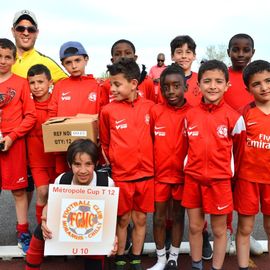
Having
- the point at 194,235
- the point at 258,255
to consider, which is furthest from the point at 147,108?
the point at 258,255

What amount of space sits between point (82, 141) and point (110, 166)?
0.46 metres

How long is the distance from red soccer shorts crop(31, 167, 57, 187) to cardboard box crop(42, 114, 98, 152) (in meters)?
0.61

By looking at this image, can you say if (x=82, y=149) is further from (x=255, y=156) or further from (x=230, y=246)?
(x=230, y=246)

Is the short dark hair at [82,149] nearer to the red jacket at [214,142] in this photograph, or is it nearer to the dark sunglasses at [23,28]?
the red jacket at [214,142]

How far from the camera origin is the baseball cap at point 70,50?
3929mm

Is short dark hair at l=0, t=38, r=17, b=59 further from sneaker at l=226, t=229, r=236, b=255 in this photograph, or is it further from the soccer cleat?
sneaker at l=226, t=229, r=236, b=255

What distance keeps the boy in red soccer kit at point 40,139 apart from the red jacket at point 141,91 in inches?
22.6

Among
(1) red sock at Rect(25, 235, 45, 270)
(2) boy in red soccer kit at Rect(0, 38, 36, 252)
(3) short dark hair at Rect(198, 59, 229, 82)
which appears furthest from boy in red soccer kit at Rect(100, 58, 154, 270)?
(2) boy in red soccer kit at Rect(0, 38, 36, 252)

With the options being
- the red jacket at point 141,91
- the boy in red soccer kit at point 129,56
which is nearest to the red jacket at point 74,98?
the red jacket at point 141,91

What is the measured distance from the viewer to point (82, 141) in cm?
334

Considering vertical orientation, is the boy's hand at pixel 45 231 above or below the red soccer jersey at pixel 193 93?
below

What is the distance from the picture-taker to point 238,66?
4156 mm

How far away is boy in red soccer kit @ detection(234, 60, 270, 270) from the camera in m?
3.32

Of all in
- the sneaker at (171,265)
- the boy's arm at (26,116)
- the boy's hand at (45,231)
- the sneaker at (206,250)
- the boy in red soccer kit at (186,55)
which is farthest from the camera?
the boy in red soccer kit at (186,55)
